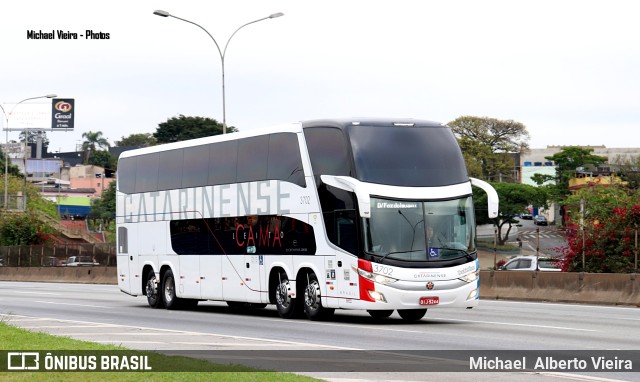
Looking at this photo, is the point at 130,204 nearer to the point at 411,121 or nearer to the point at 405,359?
the point at 411,121

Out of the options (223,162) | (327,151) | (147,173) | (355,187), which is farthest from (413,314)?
(147,173)

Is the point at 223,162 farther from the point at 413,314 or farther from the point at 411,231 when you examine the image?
the point at 411,231

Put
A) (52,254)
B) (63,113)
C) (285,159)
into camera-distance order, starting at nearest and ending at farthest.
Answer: (285,159) < (52,254) < (63,113)

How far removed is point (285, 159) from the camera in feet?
79.3

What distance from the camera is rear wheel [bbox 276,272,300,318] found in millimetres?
24125

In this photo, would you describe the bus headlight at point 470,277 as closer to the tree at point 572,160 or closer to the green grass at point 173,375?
the green grass at point 173,375

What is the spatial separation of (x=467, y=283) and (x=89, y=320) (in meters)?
7.89

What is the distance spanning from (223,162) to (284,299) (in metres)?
3.96

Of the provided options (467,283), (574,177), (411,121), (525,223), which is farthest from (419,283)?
(525,223)

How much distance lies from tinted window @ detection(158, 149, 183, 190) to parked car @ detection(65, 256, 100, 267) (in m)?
30.5

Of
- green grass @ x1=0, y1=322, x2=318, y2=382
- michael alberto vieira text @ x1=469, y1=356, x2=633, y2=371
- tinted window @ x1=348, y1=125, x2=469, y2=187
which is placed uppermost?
tinted window @ x1=348, y1=125, x2=469, y2=187

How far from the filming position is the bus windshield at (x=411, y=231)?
21797 mm

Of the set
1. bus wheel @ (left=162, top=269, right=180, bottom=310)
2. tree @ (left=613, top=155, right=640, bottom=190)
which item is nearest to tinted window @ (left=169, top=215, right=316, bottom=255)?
bus wheel @ (left=162, top=269, right=180, bottom=310)

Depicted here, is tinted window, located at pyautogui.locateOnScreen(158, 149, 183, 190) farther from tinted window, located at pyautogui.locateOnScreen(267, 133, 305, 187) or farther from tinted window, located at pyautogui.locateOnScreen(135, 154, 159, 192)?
tinted window, located at pyautogui.locateOnScreen(267, 133, 305, 187)
